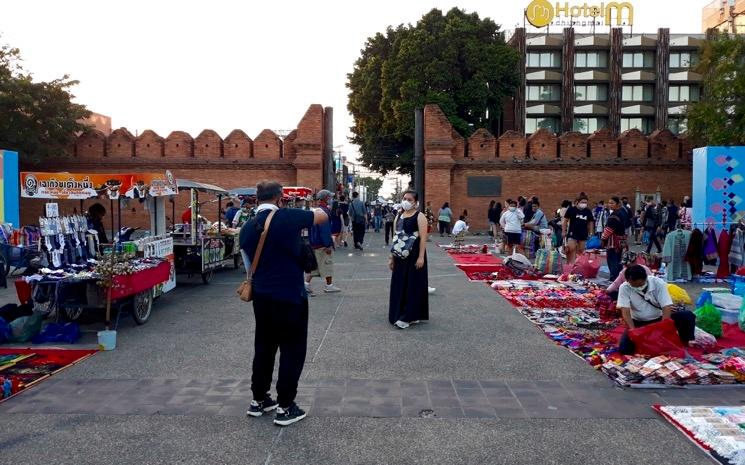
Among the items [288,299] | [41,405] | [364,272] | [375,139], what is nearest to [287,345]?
[288,299]

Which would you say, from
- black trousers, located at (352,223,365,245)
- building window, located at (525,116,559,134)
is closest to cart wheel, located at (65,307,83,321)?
black trousers, located at (352,223,365,245)

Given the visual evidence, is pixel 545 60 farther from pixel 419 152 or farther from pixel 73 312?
pixel 73 312

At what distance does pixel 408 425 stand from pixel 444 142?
2815 cm

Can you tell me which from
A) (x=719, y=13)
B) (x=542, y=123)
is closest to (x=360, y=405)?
(x=542, y=123)

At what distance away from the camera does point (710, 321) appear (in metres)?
8.23

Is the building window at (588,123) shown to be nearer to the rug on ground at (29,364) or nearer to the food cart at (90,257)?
the food cart at (90,257)

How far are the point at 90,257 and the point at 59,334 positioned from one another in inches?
80.4

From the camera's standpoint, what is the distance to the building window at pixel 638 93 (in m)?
62.7

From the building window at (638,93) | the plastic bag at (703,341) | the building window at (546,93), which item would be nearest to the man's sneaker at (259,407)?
the plastic bag at (703,341)

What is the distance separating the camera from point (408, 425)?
5.04 metres

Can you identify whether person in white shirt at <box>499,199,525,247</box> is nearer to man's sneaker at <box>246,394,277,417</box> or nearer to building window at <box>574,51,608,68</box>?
man's sneaker at <box>246,394,277,417</box>

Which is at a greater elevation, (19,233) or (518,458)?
(19,233)

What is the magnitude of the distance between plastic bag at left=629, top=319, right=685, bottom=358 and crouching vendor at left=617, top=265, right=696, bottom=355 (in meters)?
0.22

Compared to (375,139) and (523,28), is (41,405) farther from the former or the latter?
(523,28)
